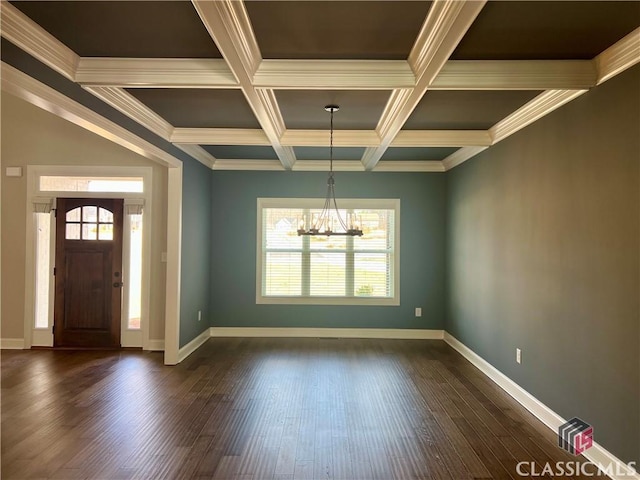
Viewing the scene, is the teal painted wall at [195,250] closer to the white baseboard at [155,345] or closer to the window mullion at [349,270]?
the white baseboard at [155,345]

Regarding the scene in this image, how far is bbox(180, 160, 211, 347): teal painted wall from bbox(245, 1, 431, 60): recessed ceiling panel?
282 cm

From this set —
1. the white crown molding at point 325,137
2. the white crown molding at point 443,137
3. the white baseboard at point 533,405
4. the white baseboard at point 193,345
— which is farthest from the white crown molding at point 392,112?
the white baseboard at point 193,345

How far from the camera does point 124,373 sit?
4266 mm

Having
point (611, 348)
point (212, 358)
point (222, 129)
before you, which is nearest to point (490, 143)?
point (611, 348)

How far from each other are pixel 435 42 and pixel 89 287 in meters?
5.12

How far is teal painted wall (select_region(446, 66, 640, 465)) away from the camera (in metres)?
2.35

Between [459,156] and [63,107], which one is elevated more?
[459,156]

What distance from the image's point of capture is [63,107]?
2.72 metres

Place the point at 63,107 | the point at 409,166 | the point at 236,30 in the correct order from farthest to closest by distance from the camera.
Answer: the point at 409,166 → the point at 63,107 → the point at 236,30

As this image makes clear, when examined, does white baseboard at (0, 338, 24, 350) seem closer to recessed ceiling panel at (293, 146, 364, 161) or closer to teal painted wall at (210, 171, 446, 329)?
teal painted wall at (210, 171, 446, 329)

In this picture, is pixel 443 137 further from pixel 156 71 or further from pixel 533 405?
pixel 156 71

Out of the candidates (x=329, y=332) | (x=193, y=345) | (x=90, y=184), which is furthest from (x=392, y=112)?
(x=90, y=184)

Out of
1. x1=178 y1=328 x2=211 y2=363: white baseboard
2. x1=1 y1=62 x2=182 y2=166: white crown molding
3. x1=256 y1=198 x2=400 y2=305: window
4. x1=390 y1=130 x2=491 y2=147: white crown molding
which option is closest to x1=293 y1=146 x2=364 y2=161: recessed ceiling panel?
x1=256 y1=198 x2=400 y2=305: window

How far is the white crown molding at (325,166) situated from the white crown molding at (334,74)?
3.13 meters
